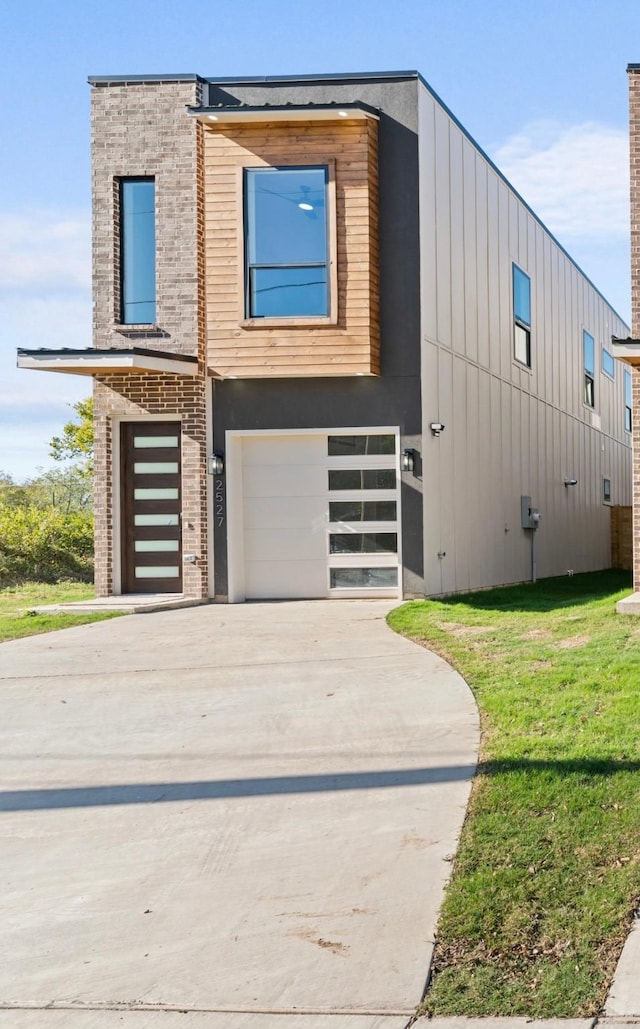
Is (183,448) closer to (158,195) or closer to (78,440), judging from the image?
(158,195)

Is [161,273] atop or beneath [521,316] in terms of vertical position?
beneath

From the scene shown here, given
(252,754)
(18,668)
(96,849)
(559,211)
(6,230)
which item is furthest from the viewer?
(6,230)

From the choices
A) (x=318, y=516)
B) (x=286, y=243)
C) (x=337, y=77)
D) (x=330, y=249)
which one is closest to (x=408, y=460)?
(x=318, y=516)

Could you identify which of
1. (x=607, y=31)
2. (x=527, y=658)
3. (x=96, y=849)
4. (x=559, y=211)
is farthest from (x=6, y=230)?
(x=96, y=849)

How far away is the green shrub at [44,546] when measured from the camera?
19.1m

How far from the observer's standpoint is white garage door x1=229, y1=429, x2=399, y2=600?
14.1 m

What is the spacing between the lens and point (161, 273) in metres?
14.0

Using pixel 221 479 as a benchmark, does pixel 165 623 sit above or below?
below

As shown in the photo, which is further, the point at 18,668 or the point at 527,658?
the point at 18,668

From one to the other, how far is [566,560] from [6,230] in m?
18.0

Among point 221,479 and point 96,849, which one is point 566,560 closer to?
point 221,479

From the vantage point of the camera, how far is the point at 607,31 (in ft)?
41.1

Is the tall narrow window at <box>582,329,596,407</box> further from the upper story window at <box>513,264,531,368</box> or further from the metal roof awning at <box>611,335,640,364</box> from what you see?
the metal roof awning at <box>611,335,640,364</box>

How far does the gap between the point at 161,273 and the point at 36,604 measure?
4916 mm
